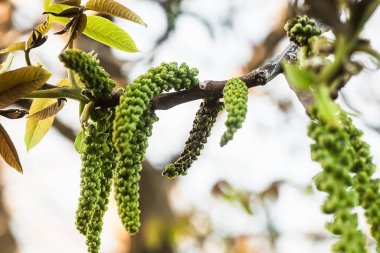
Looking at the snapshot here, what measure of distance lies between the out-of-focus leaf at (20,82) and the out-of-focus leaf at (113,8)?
0.58 feet

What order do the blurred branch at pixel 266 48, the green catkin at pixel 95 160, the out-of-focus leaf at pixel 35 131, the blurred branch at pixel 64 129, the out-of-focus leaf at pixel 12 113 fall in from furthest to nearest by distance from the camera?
the blurred branch at pixel 64 129 < the blurred branch at pixel 266 48 < the out-of-focus leaf at pixel 35 131 < the out-of-focus leaf at pixel 12 113 < the green catkin at pixel 95 160

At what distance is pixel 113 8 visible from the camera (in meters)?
0.81

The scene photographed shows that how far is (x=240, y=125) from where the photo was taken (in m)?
0.55

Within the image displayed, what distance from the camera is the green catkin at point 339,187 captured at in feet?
1.42

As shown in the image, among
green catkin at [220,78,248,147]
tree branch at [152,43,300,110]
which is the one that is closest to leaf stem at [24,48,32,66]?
tree branch at [152,43,300,110]

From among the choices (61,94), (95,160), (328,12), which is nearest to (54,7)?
(61,94)

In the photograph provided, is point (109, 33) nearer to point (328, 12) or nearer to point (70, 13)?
point (70, 13)

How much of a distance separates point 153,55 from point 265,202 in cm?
135

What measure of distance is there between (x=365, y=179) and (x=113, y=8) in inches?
20.0

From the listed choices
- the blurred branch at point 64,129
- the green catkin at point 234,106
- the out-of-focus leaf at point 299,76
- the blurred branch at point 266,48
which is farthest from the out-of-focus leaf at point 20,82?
the blurred branch at point 64,129

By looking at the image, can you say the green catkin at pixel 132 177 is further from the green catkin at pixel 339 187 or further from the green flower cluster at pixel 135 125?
the green catkin at pixel 339 187

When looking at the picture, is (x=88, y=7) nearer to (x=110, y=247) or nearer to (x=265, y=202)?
(x=265, y=202)

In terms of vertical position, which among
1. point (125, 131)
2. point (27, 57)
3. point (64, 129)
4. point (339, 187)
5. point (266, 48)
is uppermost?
point (266, 48)

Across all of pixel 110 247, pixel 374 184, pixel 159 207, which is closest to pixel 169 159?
pixel 159 207
